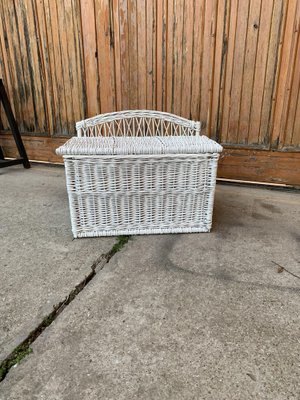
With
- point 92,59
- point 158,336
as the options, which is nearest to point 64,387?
point 158,336

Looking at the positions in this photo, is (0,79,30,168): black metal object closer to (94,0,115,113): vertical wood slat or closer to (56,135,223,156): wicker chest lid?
(94,0,115,113): vertical wood slat

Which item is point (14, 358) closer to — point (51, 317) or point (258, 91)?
point (51, 317)

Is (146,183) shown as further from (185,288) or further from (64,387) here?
(64,387)

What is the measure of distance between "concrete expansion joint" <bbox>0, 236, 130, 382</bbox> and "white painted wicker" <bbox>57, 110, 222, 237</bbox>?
7.1 inches

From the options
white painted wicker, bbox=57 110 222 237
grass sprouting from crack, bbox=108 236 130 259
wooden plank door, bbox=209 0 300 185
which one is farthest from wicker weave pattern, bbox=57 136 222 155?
wooden plank door, bbox=209 0 300 185

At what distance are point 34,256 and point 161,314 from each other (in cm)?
70

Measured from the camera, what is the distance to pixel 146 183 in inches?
59.5

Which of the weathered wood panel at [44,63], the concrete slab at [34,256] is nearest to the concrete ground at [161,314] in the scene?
A: the concrete slab at [34,256]

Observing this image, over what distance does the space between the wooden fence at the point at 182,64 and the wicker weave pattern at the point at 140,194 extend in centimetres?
95

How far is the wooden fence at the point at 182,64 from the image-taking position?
208 centimetres

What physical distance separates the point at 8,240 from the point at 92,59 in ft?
5.75

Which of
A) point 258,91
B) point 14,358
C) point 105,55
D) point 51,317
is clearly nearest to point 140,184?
point 51,317

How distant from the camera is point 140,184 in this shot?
4.95ft

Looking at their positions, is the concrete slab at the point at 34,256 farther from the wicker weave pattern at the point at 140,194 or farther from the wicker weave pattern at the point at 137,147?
the wicker weave pattern at the point at 137,147
